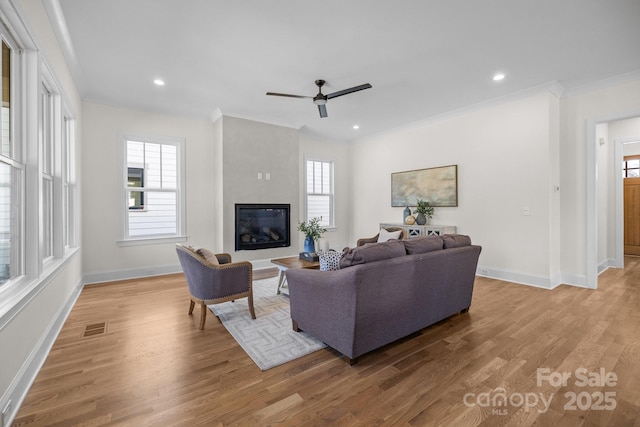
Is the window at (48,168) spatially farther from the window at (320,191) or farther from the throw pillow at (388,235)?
the window at (320,191)

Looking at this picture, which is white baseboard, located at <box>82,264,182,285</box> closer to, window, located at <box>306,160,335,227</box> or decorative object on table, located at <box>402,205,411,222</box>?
window, located at <box>306,160,335,227</box>

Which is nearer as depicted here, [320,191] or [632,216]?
[632,216]

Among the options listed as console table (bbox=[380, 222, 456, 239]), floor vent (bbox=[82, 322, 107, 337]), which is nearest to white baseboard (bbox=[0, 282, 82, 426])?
floor vent (bbox=[82, 322, 107, 337])

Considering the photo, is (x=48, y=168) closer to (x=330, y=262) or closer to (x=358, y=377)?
(x=330, y=262)

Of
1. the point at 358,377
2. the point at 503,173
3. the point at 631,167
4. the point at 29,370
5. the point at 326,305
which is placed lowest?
the point at 358,377

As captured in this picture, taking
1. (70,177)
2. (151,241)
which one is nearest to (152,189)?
(151,241)

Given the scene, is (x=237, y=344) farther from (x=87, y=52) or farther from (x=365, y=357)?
(x=87, y=52)

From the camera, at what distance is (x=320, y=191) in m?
7.22

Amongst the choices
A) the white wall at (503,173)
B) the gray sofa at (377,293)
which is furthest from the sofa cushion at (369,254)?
the white wall at (503,173)

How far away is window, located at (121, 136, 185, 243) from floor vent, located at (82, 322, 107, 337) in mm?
2194

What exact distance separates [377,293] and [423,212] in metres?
3.73

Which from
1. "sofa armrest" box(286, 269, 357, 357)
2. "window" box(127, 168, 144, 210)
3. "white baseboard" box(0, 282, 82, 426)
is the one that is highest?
"window" box(127, 168, 144, 210)

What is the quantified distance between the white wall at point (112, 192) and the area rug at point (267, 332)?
2.31 metres

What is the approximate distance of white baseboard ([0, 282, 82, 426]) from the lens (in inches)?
64.7
